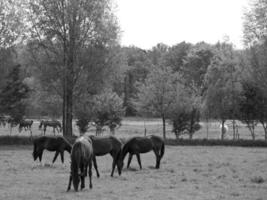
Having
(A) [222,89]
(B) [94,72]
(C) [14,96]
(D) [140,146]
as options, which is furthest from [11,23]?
(D) [140,146]

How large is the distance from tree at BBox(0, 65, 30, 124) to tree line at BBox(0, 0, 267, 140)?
3.1 inches

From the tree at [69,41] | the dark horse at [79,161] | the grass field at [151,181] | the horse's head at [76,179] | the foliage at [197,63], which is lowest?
the grass field at [151,181]

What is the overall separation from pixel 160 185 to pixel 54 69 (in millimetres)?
22766

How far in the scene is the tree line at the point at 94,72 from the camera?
35312 mm

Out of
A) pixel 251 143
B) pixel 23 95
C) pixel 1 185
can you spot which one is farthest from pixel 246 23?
pixel 1 185

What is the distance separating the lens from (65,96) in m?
36.3

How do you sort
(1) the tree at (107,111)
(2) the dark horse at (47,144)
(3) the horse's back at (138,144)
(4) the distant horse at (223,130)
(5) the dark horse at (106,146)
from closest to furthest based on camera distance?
(5) the dark horse at (106,146) < (3) the horse's back at (138,144) < (2) the dark horse at (47,144) < (4) the distant horse at (223,130) < (1) the tree at (107,111)

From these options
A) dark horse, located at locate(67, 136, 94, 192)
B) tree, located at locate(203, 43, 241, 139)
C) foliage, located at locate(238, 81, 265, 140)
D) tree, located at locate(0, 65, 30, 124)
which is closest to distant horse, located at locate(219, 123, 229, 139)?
tree, located at locate(203, 43, 241, 139)

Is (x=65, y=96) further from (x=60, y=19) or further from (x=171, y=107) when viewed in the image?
(x=171, y=107)

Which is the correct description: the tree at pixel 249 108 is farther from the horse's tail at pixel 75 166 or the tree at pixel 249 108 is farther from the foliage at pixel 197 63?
the foliage at pixel 197 63

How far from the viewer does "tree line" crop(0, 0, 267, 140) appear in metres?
35.3

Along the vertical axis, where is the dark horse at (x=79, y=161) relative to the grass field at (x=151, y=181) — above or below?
above

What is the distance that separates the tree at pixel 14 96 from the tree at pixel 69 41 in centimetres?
359

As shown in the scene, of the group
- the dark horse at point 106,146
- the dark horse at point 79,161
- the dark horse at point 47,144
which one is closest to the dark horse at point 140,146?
the dark horse at point 106,146
